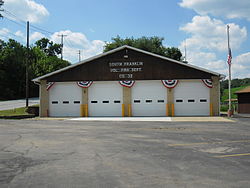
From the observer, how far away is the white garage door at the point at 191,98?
24000mm

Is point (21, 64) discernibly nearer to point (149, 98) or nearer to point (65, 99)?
point (65, 99)

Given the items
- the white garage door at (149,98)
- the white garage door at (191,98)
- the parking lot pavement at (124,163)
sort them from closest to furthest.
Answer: the parking lot pavement at (124,163) → the white garage door at (191,98) → the white garage door at (149,98)

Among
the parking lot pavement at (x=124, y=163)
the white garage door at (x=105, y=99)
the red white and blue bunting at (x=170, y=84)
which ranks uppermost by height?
the red white and blue bunting at (x=170, y=84)

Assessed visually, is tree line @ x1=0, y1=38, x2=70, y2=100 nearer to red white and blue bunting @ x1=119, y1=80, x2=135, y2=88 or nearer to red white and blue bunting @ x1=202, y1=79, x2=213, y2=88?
red white and blue bunting @ x1=119, y1=80, x2=135, y2=88

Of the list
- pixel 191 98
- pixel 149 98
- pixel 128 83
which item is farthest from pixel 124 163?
pixel 191 98

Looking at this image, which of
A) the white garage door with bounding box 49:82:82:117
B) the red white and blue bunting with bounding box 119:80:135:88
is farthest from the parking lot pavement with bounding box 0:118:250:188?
the white garage door with bounding box 49:82:82:117

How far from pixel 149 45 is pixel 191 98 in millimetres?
32250

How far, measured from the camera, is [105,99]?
82.3 feet

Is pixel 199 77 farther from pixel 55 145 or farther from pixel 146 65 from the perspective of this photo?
pixel 55 145

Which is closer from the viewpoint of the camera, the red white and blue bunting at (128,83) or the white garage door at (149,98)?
the white garage door at (149,98)

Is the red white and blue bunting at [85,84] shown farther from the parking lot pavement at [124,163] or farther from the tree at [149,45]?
the tree at [149,45]

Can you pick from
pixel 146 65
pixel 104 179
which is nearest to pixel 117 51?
pixel 146 65

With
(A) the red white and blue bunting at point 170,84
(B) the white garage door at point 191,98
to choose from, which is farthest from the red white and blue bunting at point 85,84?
(B) the white garage door at point 191,98

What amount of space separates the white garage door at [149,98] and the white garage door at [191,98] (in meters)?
1.20
